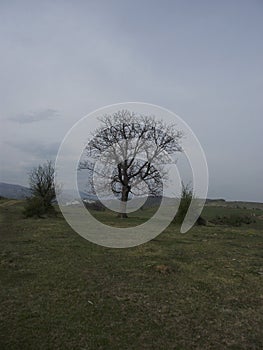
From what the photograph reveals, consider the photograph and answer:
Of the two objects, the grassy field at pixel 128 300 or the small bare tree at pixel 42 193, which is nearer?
the grassy field at pixel 128 300

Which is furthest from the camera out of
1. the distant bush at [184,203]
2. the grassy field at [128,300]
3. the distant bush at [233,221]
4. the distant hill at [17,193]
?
the distant bush at [233,221]

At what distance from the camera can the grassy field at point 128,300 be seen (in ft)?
17.1

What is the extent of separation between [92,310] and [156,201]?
1140 inches

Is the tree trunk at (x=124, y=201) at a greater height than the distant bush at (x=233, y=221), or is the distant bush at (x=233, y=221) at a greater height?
the tree trunk at (x=124, y=201)

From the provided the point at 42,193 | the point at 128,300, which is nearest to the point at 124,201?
the point at 42,193

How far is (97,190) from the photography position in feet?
104

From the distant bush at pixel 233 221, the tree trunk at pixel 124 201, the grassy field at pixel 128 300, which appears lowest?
the grassy field at pixel 128 300

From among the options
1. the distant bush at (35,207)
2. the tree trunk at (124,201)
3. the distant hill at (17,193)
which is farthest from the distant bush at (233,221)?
the distant hill at (17,193)

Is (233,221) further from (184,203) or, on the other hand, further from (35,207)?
(35,207)

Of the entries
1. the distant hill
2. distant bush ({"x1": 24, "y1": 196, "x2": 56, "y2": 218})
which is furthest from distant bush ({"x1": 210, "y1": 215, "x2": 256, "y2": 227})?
the distant hill

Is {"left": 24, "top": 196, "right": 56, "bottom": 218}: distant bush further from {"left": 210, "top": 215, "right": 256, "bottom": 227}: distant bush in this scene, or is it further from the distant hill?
{"left": 210, "top": 215, "right": 256, "bottom": 227}: distant bush

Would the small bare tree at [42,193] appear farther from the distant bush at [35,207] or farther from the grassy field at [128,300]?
the grassy field at [128,300]

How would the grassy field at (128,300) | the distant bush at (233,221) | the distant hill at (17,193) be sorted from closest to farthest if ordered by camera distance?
the grassy field at (128,300)
the distant hill at (17,193)
the distant bush at (233,221)

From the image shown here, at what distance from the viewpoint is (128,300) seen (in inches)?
270
